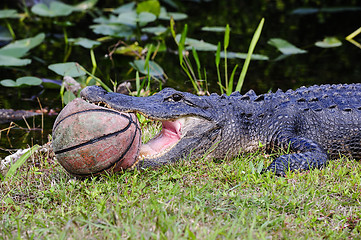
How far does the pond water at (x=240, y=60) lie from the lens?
666 cm

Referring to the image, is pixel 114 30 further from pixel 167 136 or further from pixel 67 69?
pixel 167 136

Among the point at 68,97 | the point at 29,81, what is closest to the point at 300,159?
the point at 68,97

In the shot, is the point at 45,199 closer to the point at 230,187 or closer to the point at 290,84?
the point at 230,187

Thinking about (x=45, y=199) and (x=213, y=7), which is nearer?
(x=45, y=199)

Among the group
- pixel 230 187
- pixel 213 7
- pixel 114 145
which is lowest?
pixel 213 7

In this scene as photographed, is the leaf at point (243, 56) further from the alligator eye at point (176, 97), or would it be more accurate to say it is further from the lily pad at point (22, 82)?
the alligator eye at point (176, 97)

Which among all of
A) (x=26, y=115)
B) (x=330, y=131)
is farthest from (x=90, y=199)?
(x=26, y=115)

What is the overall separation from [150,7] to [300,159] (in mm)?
5925

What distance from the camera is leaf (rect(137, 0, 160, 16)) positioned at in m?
8.80

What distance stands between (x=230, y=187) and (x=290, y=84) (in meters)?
4.52

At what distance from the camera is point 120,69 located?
8.20 m

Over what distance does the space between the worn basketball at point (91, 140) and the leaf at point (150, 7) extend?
5.69m

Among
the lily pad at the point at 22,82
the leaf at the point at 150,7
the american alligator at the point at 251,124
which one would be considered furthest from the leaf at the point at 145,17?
the american alligator at the point at 251,124

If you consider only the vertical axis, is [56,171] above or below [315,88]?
below
